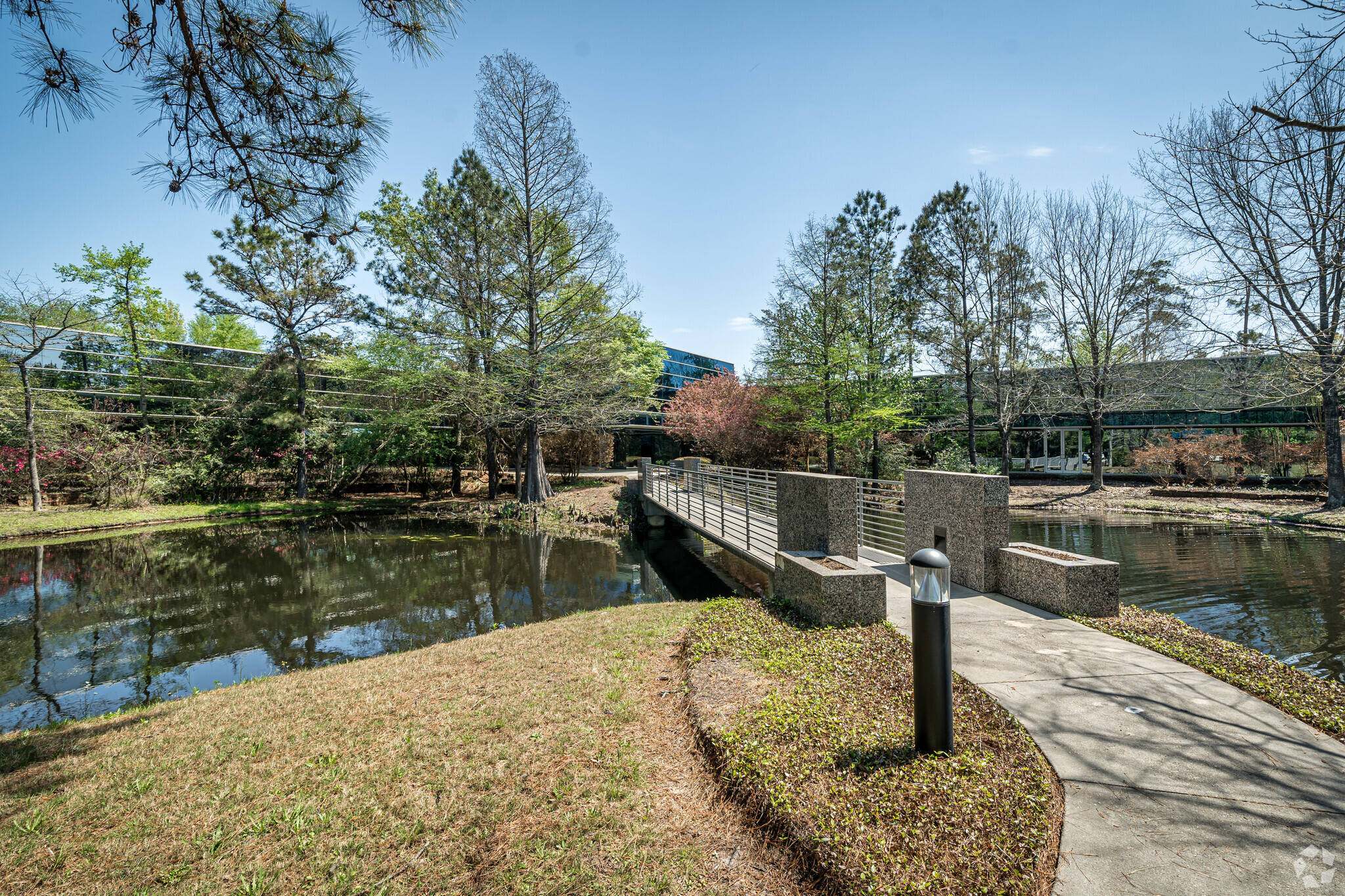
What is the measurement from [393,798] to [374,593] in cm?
849

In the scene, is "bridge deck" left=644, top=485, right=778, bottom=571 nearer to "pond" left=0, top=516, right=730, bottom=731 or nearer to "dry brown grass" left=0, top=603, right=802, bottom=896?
"pond" left=0, top=516, right=730, bottom=731

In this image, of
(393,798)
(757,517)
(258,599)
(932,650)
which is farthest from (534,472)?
(932,650)

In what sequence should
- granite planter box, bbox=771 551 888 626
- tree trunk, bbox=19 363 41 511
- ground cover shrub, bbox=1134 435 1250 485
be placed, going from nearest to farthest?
granite planter box, bbox=771 551 888 626 → tree trunk, bbox=19 363 41 511 → ground cover shrub, bbox=1134 435 1250 485

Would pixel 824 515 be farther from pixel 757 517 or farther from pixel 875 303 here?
pixel 875 303

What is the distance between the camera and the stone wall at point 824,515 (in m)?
6.78

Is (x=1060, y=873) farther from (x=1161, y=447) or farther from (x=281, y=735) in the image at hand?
(x=1161, y=447)

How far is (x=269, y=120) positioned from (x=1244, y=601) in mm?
12133

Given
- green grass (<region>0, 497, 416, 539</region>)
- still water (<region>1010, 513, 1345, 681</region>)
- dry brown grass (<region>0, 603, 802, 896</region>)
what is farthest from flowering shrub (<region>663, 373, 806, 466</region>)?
dry brown grass (<region>0, 603, 802, 896</region>)

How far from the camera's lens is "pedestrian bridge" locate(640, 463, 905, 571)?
27.7 ft

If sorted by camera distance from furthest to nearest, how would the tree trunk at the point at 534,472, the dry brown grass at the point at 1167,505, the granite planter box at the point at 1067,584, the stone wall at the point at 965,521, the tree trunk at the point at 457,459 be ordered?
the tree trunk at the point at 457,459, the tree trunk at the point at 534,472, the dry brown grass at the point at 1167,505, the stone wall at the point at 965,521, the granite planter box at the point at 1067,584

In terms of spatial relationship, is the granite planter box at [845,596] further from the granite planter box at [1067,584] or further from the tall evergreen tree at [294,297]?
the tall evergreen tree at [294,297]

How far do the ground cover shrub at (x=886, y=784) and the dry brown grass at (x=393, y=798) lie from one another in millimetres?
252

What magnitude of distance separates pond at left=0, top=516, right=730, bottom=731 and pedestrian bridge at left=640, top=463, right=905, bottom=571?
3.83ft
